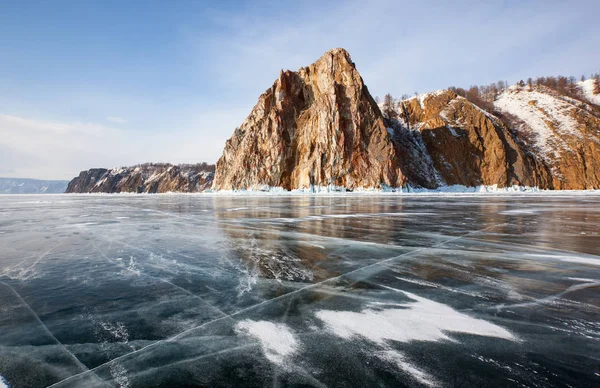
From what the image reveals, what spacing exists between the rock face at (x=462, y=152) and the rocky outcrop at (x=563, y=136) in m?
4.07

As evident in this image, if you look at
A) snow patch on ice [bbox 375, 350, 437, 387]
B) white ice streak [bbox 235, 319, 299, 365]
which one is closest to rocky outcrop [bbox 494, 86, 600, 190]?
snow patch on ice [bbox 375, 350, 437, 387]

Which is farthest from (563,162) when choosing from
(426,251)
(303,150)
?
(426,251)

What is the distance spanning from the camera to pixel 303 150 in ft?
234

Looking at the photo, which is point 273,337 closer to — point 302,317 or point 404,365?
point 302,317

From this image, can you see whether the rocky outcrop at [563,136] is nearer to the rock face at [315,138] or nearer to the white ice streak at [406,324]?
the rock face at [315,138]

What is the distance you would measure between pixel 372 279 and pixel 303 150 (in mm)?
67607

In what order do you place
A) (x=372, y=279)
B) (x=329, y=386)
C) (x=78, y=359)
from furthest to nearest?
(x=372, y=279) < (x=78, y=359) < (x=329, y=386)

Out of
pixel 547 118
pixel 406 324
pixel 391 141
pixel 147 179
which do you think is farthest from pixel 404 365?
pixel 147 179

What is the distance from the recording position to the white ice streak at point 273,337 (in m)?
2.52

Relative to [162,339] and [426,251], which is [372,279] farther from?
[162,339]

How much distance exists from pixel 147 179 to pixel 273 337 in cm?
17525

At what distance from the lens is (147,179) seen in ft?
514

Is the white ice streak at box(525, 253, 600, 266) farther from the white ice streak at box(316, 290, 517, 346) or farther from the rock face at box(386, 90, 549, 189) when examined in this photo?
the rock face at box(386, 90, 549, 189)

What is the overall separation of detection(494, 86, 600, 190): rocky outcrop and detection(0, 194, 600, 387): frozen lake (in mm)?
86070
